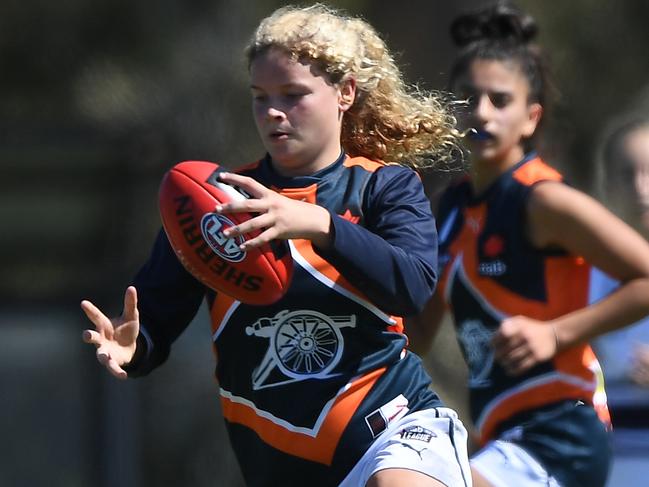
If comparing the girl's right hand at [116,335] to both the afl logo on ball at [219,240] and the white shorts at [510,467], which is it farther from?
the white shorts at [510,467]

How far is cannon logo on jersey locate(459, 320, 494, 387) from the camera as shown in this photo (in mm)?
4660

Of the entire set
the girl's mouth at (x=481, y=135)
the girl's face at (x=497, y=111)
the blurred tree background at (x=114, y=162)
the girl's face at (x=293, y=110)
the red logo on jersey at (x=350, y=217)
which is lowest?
the blurred tree background at (x=114, y=162)

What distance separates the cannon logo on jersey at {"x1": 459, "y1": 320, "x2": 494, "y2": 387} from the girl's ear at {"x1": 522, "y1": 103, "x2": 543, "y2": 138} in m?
0.61

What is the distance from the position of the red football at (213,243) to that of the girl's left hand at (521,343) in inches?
37.8

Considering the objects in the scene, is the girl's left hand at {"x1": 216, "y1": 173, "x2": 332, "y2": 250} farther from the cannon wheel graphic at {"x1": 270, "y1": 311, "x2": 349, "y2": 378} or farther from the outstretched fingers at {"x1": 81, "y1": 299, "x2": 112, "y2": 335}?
the outstretched fingers at {"x1": 81, "y1": 299, "x2": 112, "y2": 335}

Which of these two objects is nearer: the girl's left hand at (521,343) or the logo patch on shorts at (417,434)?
the logo patch on shorts at (417,434)

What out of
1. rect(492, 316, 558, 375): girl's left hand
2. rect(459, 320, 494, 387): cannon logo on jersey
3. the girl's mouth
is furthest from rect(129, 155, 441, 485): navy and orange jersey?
the girl's mouth

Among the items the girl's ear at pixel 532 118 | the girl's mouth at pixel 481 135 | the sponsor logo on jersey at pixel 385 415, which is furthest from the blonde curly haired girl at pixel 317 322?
the girl's ear at pixel 532 118

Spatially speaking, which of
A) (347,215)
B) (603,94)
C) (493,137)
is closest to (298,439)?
(347,215)

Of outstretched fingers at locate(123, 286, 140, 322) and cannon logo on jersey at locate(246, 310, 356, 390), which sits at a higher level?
cannon logo on jersey at locate(246, 310, 356, 390)

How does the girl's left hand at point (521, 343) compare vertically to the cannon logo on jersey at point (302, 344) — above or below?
above

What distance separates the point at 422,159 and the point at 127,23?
3.60 metres

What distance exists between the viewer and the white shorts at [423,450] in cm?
347

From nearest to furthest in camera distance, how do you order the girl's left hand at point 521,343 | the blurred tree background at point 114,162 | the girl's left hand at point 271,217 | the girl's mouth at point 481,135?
the girl's left hand at point 271,217 < the girl's left hand at point 521,343 < the girl's mouth at point 481,135 < the blurred tree background at point 114,162
